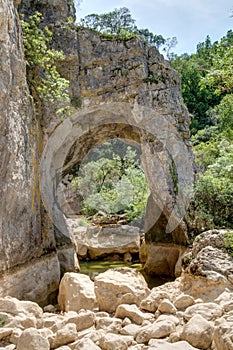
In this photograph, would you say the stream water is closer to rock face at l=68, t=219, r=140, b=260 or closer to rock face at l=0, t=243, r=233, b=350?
rock face at l=68, t=219, r=140, b=260

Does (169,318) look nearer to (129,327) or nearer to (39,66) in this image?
(129,327)

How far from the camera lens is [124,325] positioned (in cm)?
393

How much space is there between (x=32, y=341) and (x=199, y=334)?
5.30ft

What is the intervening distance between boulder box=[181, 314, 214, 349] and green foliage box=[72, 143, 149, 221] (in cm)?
1291

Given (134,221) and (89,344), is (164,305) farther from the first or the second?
Result: (134,221)

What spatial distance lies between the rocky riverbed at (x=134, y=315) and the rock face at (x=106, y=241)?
26.0 ft

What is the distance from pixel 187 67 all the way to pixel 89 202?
1241 centimetres

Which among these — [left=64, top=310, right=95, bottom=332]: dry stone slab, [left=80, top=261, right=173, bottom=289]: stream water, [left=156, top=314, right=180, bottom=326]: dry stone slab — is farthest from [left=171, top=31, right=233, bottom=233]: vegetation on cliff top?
[left=64, top=310, right=95, bottom=332]: dry stone slab

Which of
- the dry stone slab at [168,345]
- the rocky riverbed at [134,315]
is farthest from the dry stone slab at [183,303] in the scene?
the dry stone slab at [168,345]

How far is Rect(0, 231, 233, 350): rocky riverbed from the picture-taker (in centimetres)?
317

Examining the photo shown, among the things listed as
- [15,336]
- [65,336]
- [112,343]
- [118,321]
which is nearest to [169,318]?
[118,321]

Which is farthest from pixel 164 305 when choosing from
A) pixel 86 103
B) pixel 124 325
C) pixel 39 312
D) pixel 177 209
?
pixel 86 103

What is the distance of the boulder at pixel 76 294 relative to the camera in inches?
201

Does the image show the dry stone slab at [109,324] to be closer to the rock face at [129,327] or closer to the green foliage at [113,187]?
the rock face at [129,327]
